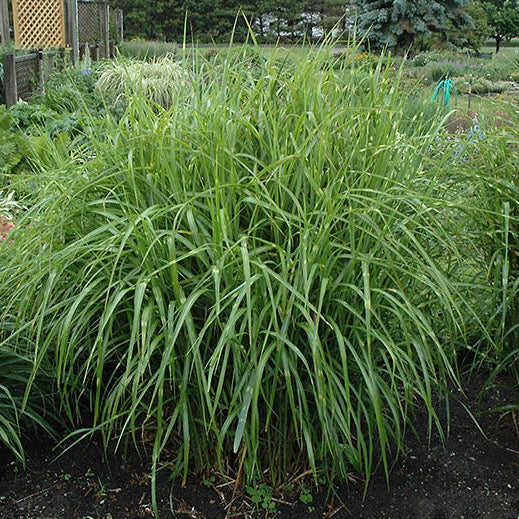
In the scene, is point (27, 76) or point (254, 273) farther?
point (27, 76)

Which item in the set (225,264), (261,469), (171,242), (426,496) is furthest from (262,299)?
(426,496)

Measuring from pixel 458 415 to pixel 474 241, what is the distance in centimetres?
62

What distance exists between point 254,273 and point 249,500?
2.20 feet

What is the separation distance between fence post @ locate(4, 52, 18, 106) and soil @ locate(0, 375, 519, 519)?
5.91 m

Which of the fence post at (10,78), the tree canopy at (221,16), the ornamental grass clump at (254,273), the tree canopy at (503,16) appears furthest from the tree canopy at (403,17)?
the ornamental grass clump at (254,273)

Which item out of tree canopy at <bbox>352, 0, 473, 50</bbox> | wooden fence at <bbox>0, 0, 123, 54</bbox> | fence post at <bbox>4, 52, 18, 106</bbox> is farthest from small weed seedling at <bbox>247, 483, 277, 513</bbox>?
tree canopy at <bbox>352, 0, 473, 50</bbox>

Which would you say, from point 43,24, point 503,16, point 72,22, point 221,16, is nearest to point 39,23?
point 43,24

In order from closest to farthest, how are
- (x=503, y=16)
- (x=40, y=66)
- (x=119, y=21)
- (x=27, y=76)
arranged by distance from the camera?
(x=27, y=76)
(x=40, y=66)
(x=119, y=21)
(x=503, y=16)

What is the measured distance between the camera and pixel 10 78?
291 inches

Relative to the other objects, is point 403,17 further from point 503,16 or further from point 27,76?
point 27,76

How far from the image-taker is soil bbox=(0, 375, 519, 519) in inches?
78.7

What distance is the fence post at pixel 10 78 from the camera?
7.28 m

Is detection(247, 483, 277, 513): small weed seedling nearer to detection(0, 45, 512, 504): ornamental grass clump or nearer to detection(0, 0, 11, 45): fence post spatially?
detection(0, 45, 512, 504): ornamental grass clump

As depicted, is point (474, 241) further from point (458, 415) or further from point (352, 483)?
point (352, 483)
